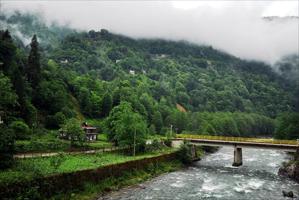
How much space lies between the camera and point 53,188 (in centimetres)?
5712

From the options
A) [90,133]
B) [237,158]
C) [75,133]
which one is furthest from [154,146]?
[75,133]

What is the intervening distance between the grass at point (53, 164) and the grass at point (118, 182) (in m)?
3.22

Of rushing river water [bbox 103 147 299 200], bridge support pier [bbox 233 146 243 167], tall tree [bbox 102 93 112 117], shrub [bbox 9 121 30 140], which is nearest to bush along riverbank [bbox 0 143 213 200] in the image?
rushing river water [bbox 103 147 299 200]

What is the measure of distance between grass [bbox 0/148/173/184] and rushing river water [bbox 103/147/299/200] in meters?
7.76

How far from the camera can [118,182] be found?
72000 mm

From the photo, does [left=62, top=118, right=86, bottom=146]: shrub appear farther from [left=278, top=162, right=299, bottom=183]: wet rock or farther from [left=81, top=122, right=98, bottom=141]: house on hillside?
[left=278, top=162, right=299, bottom=183]: wet rock

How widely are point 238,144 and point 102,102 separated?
55.6m

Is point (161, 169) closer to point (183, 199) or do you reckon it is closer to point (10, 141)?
point (183, 199)

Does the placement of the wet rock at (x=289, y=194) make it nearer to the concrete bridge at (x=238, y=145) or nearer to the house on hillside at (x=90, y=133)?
the concrete bridge at (x=238, y=145)

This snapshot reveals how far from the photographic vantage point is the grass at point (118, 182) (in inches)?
2396

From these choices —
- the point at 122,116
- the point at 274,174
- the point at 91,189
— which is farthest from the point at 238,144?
the point at 91,189

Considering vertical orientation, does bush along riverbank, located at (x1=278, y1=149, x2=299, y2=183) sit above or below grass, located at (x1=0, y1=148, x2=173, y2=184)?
below

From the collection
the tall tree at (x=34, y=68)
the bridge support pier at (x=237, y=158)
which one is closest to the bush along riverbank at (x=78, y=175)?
the bridge support pier at (x=237, y=158)

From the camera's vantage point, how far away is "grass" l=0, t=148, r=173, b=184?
53.6 m
